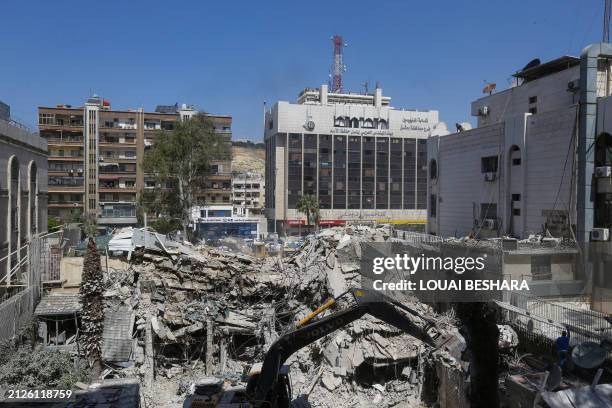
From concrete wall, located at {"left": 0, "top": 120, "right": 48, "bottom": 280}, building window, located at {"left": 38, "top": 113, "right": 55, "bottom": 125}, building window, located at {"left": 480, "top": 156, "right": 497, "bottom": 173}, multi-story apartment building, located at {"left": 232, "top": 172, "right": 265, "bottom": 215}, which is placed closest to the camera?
concrete wall, located at {"left": 0, "top": 120, "right": 48, "bottom": 280}

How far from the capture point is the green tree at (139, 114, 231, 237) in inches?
1268

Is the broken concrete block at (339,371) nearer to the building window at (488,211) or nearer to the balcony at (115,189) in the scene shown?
the building window at (488,211)

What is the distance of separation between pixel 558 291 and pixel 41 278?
19.7 metres

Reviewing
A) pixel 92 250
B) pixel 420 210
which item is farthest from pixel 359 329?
pixel 420 210

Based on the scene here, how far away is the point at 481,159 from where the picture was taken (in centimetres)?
2541

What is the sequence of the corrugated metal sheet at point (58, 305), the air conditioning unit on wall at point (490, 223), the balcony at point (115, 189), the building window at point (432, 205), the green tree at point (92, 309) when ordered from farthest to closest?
the balcony at point (115, 189)
the building window at point (432, 205)
the air conditioning unit on wall at point (490, 223)
the corrugated metal sheet at point (58, 305)
the green tree at point (92, 309)

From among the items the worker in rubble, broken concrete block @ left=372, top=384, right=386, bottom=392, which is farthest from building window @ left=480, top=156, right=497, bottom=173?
broken concrete block @ left=372, top=384, right=386, bottom=392

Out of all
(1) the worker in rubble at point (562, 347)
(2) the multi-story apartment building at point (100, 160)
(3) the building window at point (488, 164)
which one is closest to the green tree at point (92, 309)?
(1) the worker in rubble at point (562, 347)

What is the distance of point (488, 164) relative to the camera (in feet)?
82.0

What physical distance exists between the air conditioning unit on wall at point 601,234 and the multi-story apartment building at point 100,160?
128 ft

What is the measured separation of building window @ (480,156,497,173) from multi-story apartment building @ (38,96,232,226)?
106 feet

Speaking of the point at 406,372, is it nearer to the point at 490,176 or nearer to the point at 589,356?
the point at 589,356

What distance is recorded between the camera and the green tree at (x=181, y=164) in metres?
32.2

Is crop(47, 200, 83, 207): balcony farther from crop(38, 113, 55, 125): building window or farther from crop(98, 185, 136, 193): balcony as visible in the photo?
crop(38, 113, 55, 125): building window
